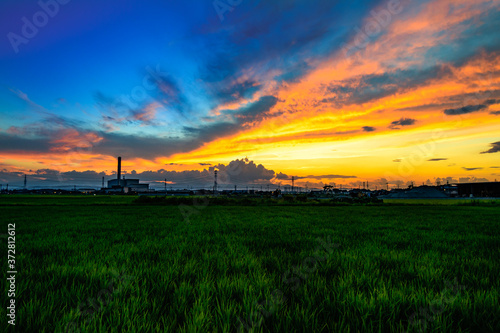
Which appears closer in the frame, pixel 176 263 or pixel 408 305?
pixel 408 305

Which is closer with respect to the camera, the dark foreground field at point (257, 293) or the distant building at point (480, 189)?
the dark foreground field at point (257, 293)

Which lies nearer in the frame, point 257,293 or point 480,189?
point 257,293

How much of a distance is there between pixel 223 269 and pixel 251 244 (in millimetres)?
2510

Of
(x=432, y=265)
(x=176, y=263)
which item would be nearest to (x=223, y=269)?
(x=176, y=263)

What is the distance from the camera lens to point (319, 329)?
224 cm

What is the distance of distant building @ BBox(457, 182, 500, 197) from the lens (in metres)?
98.9

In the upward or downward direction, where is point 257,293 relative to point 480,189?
upward

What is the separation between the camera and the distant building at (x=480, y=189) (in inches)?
3893

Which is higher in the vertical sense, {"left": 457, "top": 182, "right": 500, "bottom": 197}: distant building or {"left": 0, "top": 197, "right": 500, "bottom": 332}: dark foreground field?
{"left": 0, "top": 197, "right": 500, "bottom": 332}: dark foreground field

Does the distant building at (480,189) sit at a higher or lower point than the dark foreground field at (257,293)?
lower

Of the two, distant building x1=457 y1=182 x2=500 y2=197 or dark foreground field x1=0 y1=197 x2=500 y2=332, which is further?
distant building x1=457 y1=182 x2=500 y2=197

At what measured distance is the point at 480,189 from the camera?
352 ft

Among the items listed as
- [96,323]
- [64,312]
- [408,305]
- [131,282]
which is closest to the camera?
[96,323]

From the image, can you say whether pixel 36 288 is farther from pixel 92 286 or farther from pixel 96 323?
pixel 96 323
